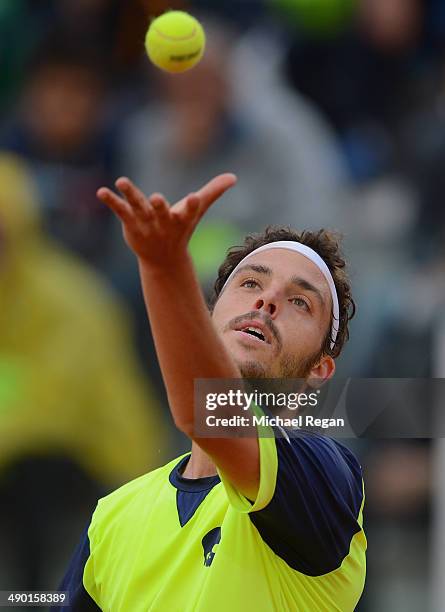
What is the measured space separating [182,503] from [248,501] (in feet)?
1.33

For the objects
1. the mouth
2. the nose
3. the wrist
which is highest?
the nose

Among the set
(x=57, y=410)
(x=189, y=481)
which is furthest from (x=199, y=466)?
(x=57, y=410)


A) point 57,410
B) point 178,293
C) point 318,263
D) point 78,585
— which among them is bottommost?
point 78,585

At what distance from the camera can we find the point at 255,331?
238 centimetres

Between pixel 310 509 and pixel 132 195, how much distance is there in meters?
0.71

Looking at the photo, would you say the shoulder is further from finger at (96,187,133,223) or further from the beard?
finger at (96,187,133,223)

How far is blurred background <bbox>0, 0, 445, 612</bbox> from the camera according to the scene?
411 centimetres

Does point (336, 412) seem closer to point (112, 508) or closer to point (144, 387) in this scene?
point (112, 508)

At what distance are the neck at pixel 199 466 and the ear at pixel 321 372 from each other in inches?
11.4

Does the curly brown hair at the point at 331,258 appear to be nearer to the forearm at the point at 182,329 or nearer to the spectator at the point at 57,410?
the forearm at the point at 182,329

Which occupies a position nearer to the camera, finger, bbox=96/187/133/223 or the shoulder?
finger, bbox=96/187/133/223

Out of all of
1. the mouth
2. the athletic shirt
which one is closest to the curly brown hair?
the mouth

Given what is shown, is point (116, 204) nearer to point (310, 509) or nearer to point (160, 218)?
point (160, 218)

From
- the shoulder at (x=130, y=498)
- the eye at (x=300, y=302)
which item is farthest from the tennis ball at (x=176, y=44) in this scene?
the shoulder at (x=130, y=498)
